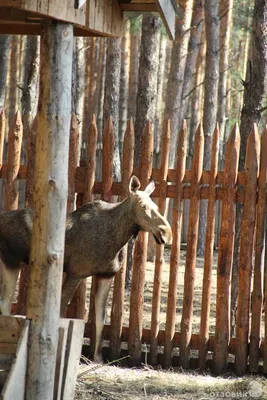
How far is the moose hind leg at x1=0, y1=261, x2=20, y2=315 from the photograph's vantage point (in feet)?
26.1

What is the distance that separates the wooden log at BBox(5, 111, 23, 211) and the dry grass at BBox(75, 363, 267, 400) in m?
1.96

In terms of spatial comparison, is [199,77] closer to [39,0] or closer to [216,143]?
[216,143]

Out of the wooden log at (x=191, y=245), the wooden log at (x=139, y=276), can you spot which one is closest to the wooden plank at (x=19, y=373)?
the wooden log at (x=139, y=276)

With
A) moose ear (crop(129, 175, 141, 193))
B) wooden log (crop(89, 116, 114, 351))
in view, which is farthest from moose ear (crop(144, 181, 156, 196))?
wooden log (crop(89, 116, 114, 351))

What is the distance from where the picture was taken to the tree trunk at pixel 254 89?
910cm

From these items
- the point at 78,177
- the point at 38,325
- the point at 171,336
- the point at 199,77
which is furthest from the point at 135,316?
the point at 199,77

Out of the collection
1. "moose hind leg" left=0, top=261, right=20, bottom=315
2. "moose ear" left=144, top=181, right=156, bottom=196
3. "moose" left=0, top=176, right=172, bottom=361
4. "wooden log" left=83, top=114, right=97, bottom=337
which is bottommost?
"moose hind leg" left=0, top=261, right=20, bottom=315

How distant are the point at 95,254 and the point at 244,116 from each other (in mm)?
2722

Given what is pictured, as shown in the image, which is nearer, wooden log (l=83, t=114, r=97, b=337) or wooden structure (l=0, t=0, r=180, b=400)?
wooden structure (l=0, t=0, r=180, b=400)

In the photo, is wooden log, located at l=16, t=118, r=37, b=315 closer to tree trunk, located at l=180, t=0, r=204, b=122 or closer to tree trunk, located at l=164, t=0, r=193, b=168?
tree trunk, located at l=164, t=0, r=193, b=168

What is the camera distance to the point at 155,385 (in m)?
7.83

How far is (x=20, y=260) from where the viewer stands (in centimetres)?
797

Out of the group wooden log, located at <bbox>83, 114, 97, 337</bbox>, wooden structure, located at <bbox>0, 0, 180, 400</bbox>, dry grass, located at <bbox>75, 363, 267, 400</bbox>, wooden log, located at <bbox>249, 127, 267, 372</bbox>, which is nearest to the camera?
wooden structure, located at <bbox>0, 0, 180, 400</bbox>

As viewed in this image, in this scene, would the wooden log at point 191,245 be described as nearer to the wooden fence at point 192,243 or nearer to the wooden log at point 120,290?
the wooden fence at point 192,243
